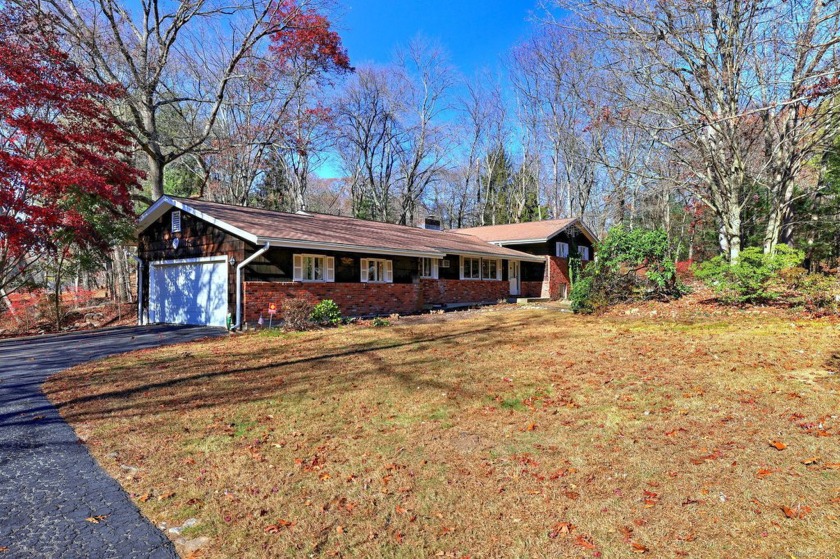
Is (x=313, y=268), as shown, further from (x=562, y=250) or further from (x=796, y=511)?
(x=562, y=250)

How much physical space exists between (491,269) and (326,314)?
1187 centimetres

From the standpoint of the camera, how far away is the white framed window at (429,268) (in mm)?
19781

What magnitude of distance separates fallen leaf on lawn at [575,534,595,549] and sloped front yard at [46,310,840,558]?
0.04m

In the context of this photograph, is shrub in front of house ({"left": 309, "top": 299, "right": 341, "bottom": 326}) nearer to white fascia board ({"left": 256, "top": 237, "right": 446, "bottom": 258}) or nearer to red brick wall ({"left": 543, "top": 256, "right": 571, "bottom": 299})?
white fascia board ({"left": 256, "top": 237, "right": 446, "bottom": 258})

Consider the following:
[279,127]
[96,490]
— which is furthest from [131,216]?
[96,490]

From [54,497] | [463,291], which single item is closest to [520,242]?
[463,291]

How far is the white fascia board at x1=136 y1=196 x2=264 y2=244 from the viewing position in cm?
1280

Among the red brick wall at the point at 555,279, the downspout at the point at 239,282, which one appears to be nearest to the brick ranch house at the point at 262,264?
the downspout at the point at 239,282

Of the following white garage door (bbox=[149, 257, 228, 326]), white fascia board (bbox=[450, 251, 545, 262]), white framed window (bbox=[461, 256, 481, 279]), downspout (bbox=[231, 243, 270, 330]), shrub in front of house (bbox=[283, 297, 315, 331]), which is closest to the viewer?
shrub in front of house (bbox=[283, 297, 315, 331])

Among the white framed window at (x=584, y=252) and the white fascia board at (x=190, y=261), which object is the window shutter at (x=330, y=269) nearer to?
the white fascia board at (x=190, y=261)

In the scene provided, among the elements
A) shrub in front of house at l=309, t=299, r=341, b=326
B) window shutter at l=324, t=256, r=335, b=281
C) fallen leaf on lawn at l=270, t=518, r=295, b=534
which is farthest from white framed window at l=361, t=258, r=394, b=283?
fallen leaf on lawn at l=270, t=518, r=295, b=534

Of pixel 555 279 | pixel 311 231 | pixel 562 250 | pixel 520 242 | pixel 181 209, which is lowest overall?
pixel 555 279

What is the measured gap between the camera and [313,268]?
48.1 ft

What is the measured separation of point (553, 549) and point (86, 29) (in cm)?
2136
